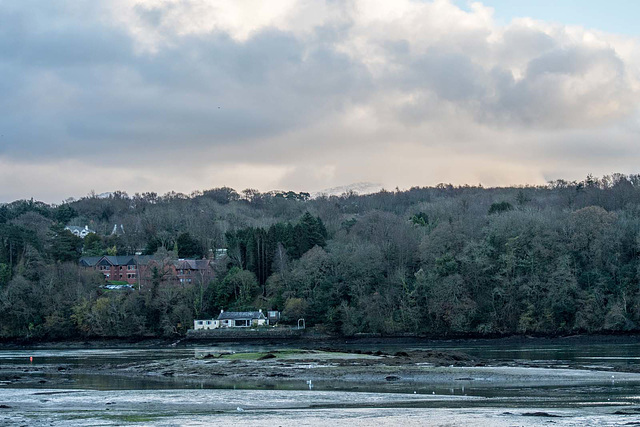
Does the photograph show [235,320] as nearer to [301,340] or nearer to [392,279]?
[301,340]

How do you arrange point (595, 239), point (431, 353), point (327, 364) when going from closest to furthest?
point (327, 364)
point (431, 353)
point (595, 239)

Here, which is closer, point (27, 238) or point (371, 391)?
point (371, 391)

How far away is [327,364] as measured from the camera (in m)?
62.2

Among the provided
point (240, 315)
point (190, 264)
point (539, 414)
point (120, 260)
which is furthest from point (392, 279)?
point (539, 414)

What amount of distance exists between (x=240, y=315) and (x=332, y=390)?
76.7 meters

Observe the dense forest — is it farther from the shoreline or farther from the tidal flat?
the tidal flat

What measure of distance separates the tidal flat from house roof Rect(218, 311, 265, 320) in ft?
156

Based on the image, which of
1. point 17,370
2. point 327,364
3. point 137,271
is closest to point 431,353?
point 327,364

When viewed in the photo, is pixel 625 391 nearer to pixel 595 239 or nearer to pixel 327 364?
pixel 327 364

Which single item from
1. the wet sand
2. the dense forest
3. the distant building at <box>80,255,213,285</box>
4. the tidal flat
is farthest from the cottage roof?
the wet sand

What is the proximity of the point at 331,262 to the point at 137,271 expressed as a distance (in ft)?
151

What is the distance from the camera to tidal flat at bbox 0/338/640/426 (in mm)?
35125

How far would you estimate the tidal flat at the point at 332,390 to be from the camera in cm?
3512

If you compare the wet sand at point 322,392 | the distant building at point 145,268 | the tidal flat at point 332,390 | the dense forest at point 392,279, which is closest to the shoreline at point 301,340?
the dense forest at point 392,279
